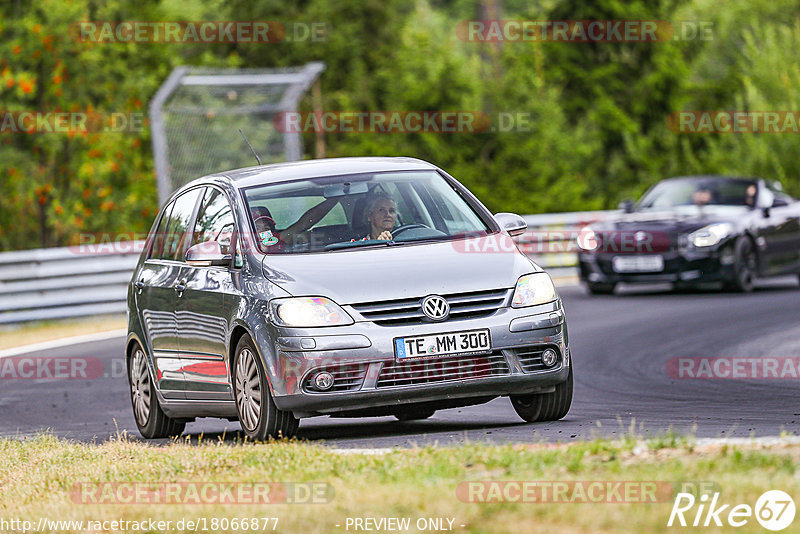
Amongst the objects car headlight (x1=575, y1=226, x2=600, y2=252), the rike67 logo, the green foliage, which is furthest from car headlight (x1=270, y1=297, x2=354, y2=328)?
the green foliage

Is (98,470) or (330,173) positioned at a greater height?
(330,173)

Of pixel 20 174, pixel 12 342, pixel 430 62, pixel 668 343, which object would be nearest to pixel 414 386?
pixel 668 343

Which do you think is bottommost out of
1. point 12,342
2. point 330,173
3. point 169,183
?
point 12,342

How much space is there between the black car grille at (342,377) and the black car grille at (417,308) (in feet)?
0.93

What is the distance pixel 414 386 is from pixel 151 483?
1792 millimetres

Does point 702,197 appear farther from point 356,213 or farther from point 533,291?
point 533,291

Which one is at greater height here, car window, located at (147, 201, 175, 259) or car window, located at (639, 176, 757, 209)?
car window, located at (147, 201, 175, 259)

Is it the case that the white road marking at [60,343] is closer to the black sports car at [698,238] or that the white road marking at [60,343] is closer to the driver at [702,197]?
the black sports car at [698,238]

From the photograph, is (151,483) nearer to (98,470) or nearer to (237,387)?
(98,470)

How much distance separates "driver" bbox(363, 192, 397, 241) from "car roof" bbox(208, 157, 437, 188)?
0.33 meters

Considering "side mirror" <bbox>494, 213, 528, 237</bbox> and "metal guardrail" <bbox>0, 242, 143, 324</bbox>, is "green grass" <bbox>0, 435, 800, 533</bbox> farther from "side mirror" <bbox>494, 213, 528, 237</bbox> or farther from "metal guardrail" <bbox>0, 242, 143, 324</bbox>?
"metal guardrail" <bbox>0, 242, 143, 324</bbox>

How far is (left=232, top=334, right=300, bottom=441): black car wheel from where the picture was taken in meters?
8.95

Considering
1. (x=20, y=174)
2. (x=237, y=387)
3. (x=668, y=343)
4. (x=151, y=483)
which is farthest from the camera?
(x=20, y=174)

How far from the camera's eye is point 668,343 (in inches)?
599
